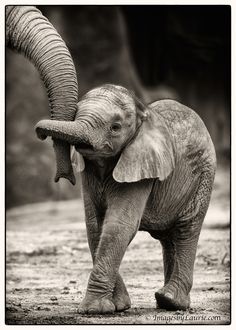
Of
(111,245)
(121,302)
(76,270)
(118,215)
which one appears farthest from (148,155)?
(76,270)

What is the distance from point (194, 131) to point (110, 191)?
60 centimetres

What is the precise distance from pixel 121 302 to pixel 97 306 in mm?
241

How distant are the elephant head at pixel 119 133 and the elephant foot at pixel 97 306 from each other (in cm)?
56

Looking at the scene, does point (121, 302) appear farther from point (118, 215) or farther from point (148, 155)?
point (148, 155)

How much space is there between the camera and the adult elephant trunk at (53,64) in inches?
172

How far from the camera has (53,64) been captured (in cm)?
442

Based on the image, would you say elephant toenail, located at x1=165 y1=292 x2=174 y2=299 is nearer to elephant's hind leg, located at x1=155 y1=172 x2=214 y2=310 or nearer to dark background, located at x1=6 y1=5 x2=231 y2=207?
elephant's hind leg, located at x1=155 y1=172 x2=214 y2=310

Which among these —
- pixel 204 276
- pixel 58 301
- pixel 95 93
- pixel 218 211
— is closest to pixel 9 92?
pixel 218 211

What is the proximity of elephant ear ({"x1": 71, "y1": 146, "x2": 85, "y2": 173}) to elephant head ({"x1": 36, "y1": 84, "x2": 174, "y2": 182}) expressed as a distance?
3.4 inches

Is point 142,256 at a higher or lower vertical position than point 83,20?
lower

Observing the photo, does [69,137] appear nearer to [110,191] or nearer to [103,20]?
[110,191]

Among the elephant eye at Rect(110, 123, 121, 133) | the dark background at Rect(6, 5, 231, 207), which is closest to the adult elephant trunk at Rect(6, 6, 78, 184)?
the elephant eye at Rect(110, 123, 121, 133)

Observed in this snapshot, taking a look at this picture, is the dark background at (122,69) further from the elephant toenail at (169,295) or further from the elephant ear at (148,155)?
the elephant toenail at (169,295)

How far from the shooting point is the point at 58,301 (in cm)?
520
